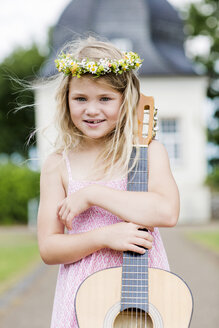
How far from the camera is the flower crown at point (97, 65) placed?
7.34ft

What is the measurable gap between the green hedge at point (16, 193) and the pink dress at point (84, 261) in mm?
17460

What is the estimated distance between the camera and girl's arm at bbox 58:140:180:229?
2.11 meters

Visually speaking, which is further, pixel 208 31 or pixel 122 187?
pixel 208 31

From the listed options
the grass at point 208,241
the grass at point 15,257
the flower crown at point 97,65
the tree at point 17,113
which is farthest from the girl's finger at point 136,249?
the tree at point 17,113

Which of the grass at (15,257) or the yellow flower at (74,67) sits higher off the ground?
the grass at (15,257)

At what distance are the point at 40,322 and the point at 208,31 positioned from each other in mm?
23913

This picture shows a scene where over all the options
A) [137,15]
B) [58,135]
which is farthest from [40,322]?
[137,15]

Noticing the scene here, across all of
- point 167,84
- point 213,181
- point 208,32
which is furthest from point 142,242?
point 208,32

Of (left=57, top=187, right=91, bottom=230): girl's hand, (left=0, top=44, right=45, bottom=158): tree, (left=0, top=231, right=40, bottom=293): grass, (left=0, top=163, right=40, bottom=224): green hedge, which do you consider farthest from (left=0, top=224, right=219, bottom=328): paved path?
(left=0, top=44, right=45, bottom=158): tree

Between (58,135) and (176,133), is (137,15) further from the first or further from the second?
(58,135)

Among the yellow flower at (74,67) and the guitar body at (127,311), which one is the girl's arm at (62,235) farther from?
the yellow flower at (74,67)

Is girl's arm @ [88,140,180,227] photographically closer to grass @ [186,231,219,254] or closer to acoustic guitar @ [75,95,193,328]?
acoustic guitar @ [75,95,193,328]

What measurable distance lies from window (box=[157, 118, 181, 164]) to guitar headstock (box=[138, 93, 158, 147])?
810 inches

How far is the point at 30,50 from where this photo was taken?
38.8 meters
